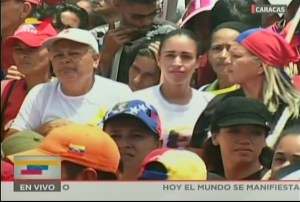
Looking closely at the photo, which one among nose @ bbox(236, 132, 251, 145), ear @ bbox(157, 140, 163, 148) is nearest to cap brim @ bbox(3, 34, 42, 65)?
ear @ bbox(157, 140, 163, 148)

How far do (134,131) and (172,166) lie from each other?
0.98 ft

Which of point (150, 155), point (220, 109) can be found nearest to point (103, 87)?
point (150, 155)

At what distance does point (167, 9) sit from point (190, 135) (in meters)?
0.75

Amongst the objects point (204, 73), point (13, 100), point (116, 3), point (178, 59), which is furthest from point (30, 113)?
point (204, 73)

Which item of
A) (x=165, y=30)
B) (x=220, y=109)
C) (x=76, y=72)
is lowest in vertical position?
(x=220, y=109)

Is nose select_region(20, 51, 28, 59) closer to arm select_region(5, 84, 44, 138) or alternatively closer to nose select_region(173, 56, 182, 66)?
arm select_region(5, 84, 44, 138)

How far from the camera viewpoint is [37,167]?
10.0 feet

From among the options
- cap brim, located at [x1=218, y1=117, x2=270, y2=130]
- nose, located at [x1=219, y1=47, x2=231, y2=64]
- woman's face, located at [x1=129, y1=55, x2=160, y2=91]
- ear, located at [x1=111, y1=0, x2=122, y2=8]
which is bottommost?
cap brim, located at [x1=218, y1=117, x2=270, y2=130]

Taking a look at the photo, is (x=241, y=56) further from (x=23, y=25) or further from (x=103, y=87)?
(x=23, y=25)

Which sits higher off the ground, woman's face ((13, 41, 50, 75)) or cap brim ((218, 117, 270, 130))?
woman's face ((13, 41, 50, 75))

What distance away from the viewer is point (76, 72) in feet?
10.2

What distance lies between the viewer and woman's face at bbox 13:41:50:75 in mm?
3115

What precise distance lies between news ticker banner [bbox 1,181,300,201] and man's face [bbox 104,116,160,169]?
148 mm

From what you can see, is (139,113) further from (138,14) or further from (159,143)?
(138,14)
